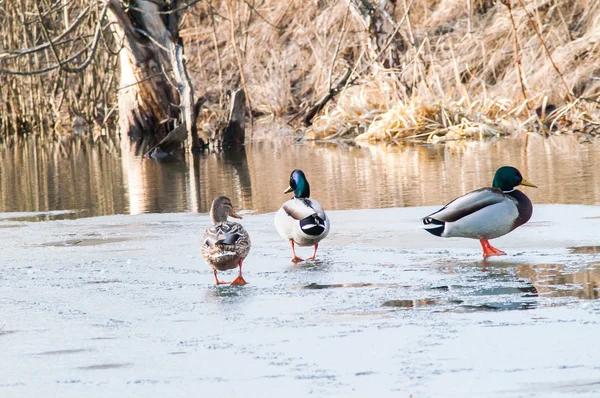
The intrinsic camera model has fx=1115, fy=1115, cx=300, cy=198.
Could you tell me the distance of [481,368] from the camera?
3725 mm

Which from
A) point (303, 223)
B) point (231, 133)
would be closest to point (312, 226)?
point (303, 223)

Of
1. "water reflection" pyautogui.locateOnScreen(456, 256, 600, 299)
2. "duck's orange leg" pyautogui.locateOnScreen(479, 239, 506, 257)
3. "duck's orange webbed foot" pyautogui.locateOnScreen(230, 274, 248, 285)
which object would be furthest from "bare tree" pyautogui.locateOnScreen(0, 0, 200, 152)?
"water reflection" pyautogui.locateOnScreen(456, 256, 600, 299)

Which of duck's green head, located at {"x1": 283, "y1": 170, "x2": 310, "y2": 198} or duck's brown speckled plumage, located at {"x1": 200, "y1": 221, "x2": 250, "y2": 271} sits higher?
duck's green head, located at {"x1": 283, "y1": 170, "x2": 310, "y2": 198}

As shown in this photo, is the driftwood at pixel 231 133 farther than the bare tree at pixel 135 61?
Yes

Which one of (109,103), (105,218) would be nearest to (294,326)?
(105,218)

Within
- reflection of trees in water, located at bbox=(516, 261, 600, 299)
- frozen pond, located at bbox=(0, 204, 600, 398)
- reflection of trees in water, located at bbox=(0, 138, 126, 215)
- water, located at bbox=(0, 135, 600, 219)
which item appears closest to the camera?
frozen pond, located at bbox=(0, 204, 600, 398)

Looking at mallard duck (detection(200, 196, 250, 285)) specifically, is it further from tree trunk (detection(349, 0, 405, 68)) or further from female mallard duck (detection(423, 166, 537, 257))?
tree trunk (detection(349, 0, 405, 68))

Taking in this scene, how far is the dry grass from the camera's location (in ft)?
53.1

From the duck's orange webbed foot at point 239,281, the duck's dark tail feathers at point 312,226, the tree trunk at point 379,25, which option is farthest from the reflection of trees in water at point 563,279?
the tree trunk at point 379,25

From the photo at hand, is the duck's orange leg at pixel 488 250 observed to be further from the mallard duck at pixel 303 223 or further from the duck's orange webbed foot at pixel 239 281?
the duck's orange webbed foot at pixel 239 281

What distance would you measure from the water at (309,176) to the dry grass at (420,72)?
1.23 metres

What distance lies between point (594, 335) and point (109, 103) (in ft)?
73.6

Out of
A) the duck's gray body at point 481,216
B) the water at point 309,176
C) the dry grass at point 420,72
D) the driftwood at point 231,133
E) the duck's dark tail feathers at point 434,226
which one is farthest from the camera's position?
the driftwood at point 231,133

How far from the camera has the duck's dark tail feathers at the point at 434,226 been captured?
20.3 feet
